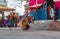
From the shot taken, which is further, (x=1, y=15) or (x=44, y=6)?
(x=1, y=15)

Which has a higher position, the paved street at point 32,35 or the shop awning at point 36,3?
the shop awning at point 36,3

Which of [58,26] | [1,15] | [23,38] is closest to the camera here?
[23,38]

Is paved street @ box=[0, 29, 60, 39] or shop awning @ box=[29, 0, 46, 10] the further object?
shop awning @ box=[29, 0, 46, 10]

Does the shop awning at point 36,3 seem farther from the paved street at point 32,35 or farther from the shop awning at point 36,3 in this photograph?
the paved street at point 32,35

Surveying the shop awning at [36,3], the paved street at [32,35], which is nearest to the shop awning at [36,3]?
the shop awning at [36,3]

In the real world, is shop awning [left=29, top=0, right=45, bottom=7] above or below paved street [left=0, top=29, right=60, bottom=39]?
above

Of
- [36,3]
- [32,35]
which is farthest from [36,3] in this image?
[32,35]

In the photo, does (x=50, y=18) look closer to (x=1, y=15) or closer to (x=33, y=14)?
(x=33, y=14)

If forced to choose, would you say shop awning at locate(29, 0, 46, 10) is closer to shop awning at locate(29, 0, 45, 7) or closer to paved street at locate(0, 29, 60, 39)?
shop awning at locate(29, 0, 45, 7)

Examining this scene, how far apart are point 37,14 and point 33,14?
1.23 meters

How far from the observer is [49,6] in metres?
22.8

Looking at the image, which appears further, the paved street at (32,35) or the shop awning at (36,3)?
the shop awning at (36,3)

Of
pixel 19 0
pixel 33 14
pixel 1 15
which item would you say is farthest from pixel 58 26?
pixel 19 0

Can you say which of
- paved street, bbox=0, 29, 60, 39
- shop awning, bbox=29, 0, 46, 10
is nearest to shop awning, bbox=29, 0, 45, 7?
shop awning, bbox=29, 0, 46, 10
